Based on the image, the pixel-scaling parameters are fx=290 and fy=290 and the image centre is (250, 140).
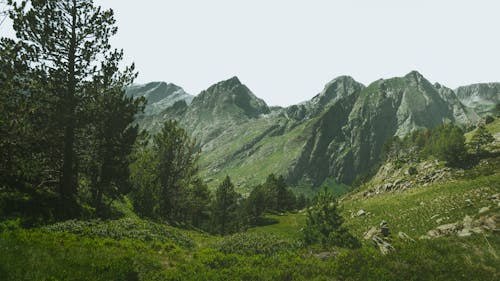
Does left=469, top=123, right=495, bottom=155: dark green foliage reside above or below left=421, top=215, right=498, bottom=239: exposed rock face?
above

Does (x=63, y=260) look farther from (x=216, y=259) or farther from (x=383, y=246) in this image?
(x=383, y=246)

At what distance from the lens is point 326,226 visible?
2589 cm

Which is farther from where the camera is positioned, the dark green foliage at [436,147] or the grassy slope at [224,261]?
the dark green foliage at [436,147]

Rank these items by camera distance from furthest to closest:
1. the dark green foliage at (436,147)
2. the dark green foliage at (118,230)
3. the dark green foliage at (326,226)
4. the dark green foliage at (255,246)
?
the dark green foliage at (436,147)
the dark green foliage at (326,226)
the dark green foliage at (255,246)
the dark green foliage at (118,230)

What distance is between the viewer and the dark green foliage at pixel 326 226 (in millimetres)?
23031

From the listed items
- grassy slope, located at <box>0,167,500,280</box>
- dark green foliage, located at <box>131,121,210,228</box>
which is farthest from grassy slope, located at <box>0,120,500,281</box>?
dark green foliage, located at <box>131,121,210,228</box>

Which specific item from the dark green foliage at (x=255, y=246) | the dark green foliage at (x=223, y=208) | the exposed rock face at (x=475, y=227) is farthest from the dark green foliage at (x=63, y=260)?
the dark green foliage at (x=223, y=208)

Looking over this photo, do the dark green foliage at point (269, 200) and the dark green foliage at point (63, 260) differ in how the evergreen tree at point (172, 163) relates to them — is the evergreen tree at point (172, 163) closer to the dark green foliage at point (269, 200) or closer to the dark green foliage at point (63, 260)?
the dark green foliage at point (63, 260)

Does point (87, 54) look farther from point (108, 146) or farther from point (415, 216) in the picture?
point (415, 216)

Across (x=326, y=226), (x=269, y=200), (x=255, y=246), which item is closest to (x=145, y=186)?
(x=326, y=226)

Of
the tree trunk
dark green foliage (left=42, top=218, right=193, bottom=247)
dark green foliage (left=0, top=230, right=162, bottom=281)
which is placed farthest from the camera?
the tree trunk

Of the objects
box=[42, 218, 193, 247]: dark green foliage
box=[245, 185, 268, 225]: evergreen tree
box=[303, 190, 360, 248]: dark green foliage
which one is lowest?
box=[245, 185, 268, 225]: evergreen tree

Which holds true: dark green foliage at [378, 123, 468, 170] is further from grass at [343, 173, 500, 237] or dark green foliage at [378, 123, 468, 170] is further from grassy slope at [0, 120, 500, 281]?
grassy slope at [0, 120, 500, 281]

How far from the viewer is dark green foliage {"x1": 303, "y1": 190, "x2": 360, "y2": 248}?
75.6ft
